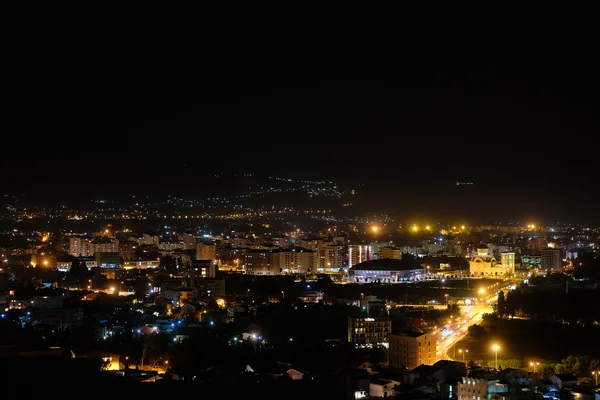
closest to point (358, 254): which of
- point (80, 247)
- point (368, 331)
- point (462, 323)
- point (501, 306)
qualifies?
point (80, 247)

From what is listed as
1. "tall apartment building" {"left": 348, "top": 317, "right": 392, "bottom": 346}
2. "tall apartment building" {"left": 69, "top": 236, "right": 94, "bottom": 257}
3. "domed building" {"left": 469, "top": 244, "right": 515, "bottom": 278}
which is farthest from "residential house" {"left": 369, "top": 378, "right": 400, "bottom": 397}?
"tall apartment building" {"left": 69, "top": 236, "right": 94, "bottom": 257}

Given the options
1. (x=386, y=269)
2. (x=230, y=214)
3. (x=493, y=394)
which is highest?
(x=230, y=214)

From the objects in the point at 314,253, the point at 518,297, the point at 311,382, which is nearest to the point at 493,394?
A: the point at 311,382

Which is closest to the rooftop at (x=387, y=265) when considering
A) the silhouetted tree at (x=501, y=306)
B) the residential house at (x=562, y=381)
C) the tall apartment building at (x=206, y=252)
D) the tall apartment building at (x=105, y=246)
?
the tall apartment building at (x=206, y=252)

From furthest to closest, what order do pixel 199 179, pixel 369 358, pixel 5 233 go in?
pixel 199 179
pixel 5 233
pixel 369 358

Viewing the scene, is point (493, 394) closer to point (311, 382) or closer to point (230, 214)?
point (311, 382)
